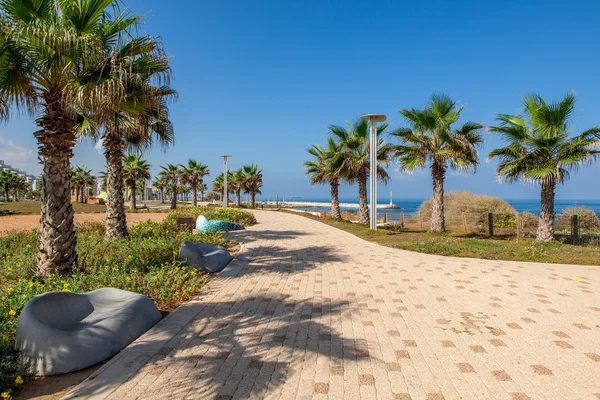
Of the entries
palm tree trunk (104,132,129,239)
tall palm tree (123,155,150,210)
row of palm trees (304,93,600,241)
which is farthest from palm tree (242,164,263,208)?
palm tree trunk (104,132,129,239)

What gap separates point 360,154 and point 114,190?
13075 mm

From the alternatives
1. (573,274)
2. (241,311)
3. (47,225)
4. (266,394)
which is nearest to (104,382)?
(266,394)

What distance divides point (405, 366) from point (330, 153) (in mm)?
20482

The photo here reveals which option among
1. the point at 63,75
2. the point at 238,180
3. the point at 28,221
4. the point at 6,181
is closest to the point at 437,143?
the point at 63,75

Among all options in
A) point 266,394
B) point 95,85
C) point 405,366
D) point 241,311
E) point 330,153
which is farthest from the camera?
point 330,153

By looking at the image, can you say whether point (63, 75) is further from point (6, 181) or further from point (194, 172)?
point (6, 181)

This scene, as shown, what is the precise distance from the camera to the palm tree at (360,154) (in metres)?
18.9

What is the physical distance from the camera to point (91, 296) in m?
4.32

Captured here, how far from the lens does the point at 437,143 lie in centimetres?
1577

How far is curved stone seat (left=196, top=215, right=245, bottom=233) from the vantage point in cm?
1417

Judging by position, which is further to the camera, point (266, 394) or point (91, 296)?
point (91, 296)

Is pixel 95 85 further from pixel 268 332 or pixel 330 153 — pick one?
pixel 330 153

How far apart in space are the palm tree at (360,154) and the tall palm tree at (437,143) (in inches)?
88.3

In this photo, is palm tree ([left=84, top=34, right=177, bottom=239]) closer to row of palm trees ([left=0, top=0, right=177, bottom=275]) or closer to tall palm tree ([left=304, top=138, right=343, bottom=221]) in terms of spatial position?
row of palm trees ([left=0, top=0, right=177, bottom=275])
